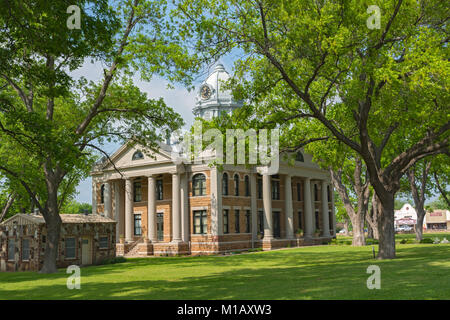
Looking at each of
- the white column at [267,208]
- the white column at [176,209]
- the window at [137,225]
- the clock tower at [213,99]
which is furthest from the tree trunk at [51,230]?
the clock tower at [213,99]

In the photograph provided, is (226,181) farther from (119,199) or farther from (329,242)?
(329,242)

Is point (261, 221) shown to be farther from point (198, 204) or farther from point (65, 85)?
point (65, 85)

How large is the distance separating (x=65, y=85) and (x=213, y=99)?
45105mm

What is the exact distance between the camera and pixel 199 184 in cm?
4034

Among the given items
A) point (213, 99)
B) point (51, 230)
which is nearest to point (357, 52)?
point (51, 230)

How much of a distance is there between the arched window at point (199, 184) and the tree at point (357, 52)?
62.3 ft

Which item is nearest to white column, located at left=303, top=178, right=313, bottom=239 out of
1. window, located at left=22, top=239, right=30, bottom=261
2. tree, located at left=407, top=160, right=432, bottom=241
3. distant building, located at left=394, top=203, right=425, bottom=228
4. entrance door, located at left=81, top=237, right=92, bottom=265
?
tree, located at left=407, top=160, right=432, bottom=241

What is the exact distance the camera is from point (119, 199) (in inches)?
1797

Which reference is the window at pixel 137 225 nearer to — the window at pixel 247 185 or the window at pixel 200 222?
the window at pixel 200 222

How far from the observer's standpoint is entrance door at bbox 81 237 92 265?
1208 inches

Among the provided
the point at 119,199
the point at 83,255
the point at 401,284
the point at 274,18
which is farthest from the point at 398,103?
the point at 119,199

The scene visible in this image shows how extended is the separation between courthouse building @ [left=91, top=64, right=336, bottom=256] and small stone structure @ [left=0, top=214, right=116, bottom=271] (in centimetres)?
510

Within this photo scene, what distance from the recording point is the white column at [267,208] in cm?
4178

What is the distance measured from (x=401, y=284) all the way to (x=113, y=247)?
23890 mm
